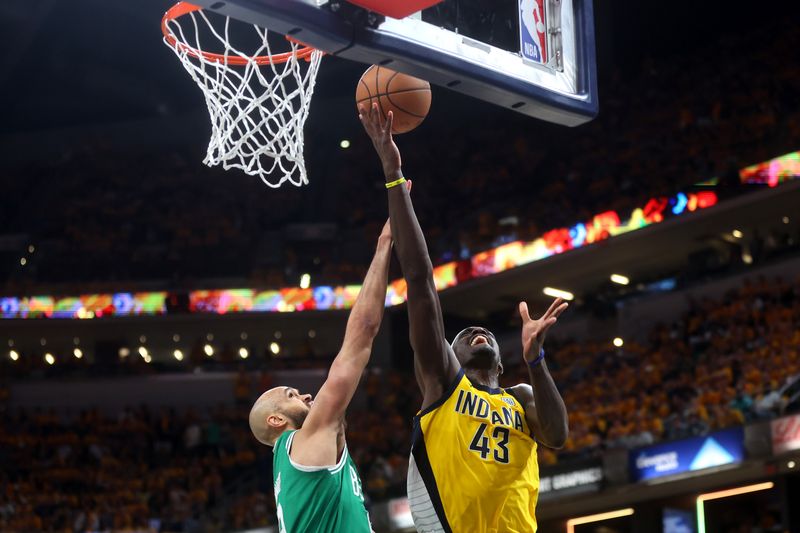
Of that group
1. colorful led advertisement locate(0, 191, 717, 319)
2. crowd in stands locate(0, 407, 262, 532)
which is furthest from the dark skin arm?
colorful led advertisement locate(0, 191, 717, 319)

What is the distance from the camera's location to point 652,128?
2047cm

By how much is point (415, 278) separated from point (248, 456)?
15006mm

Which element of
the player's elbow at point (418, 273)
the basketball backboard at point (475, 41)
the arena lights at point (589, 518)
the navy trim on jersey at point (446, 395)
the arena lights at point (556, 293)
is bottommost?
the arena lights at point (589, 518)

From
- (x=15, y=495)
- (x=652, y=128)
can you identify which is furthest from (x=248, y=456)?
(x=652, y=128)

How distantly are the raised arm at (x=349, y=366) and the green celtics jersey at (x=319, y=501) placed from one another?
1.7 inches

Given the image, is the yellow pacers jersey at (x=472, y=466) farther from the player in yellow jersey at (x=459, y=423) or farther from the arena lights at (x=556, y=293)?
the arena lights at (x=556, y=293)

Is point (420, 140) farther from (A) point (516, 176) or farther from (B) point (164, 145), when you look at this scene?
(B) point (164, 145)

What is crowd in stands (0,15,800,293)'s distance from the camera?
62.8ft

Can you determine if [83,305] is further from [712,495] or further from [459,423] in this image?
[459,423]

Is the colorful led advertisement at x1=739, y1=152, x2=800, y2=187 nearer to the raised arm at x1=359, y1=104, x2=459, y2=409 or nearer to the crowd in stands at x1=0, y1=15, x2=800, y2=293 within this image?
the crowd in stands at x1=0, y1=15, x2=800, y2=293

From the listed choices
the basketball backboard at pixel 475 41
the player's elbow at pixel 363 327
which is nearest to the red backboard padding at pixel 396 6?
the basketball backboard at pixel 475 41

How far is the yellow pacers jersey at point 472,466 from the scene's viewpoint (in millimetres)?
3805

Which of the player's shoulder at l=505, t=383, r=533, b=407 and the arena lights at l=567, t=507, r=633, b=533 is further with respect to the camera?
the arena lights at l=567, t=507, r=633, b=533

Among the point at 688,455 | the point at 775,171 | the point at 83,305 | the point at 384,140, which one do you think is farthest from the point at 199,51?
the point at 83,305
